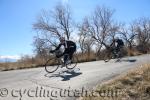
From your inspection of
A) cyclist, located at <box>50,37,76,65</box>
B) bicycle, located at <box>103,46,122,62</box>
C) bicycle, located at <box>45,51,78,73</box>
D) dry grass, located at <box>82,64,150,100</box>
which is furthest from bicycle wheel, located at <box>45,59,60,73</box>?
bicycle, located at <box>103,46,122,62</box>

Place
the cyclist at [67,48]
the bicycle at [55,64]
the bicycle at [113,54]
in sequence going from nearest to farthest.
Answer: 1. the cyclist at [67,48]
2. the bicycle at [55,64]
3. the bicycle at [113,54]

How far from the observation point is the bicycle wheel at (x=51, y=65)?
575 inches

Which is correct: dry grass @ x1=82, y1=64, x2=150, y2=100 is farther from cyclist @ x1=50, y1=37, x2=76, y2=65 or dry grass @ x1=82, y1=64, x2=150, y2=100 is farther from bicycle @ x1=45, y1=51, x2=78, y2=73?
bicycle @ x1=45, y1=51, x2=78, y2=73

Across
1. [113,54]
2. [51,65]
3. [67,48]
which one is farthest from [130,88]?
[113,54]

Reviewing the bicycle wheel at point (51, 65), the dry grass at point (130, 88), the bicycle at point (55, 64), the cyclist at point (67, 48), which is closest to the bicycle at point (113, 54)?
the bicycle at point (55, 64)

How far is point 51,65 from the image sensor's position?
14859 millimetres

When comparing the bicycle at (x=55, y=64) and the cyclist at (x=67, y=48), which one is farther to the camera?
the bicycle at (x=55, y=64)

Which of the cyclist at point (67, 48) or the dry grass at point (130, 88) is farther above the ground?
the cyclist at point (67, 48)

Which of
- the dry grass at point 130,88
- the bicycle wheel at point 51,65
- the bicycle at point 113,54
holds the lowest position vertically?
the dry grass at point 130,88

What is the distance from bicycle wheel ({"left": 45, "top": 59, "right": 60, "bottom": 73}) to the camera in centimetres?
1461

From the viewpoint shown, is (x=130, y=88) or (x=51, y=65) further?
(x=51, y=65)

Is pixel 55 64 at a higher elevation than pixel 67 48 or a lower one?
lower

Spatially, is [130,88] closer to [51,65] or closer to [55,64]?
[55,64]

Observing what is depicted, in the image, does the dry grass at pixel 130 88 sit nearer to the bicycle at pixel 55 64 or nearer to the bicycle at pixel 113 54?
the bicycle at pixel 55 64
